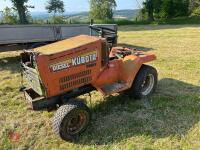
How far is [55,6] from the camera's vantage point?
51000mm

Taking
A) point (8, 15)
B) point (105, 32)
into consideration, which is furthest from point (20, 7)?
point (105, 32)

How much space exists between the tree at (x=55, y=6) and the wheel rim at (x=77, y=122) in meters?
47.0

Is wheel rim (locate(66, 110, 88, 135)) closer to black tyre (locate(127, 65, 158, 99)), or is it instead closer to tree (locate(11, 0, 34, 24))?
black tyre (locate(127, 65, 158, 99))

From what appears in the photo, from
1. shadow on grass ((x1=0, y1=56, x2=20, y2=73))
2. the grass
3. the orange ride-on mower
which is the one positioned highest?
the orange ride-on mower

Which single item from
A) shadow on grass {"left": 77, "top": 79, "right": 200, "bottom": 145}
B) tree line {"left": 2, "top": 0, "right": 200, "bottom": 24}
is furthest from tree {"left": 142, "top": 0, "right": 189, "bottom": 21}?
shadow on grass {"left": 77, "top": 79, "right": 200, "bottom": 145}

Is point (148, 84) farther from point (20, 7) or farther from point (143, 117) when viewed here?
point (20, 7)

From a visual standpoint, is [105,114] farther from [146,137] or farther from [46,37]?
[46,37]

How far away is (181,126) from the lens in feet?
18.4

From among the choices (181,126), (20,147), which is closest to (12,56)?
(20,147)

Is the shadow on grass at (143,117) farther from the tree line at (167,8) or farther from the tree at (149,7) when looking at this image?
the tree at (149,7)

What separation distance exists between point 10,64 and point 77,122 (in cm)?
641

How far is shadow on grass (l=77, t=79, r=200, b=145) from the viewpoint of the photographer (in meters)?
5.43

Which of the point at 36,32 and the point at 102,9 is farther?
the point at 102,9

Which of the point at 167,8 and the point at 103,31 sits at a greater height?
the point at 167,8
